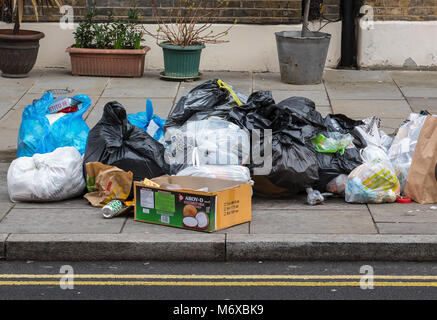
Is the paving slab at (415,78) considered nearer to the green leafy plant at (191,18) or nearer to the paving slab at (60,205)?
the green leafy plant at (191,18)

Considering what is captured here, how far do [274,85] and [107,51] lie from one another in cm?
250

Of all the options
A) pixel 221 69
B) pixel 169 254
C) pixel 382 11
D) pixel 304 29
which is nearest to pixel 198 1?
pixel 221 69

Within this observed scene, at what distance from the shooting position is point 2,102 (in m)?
10.1

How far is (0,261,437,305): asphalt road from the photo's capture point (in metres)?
5.02

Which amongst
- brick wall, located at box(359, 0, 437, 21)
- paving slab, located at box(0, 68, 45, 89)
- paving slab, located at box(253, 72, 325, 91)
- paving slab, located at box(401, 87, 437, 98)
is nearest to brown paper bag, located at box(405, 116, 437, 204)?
paving slab, located at box(401, 87, 437, 98)

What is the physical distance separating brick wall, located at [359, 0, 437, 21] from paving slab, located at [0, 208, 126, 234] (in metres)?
6.88

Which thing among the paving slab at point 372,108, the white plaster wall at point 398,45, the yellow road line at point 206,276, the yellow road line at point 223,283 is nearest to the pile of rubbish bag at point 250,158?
the yellow road line at point 206,276

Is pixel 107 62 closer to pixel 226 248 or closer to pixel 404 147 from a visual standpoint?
pixel 404 147

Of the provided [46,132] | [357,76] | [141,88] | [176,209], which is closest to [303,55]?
[357,76]

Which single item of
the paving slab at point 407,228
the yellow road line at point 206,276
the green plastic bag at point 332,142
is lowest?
the yellow road line at point 206,276

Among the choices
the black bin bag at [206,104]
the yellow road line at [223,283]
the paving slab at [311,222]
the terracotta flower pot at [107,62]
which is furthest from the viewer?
the terracotta flower pot at [107,62]

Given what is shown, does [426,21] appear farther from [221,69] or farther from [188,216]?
[188,216]

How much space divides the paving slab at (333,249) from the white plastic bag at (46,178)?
171cm

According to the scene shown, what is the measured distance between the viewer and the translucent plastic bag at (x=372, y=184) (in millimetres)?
6516
